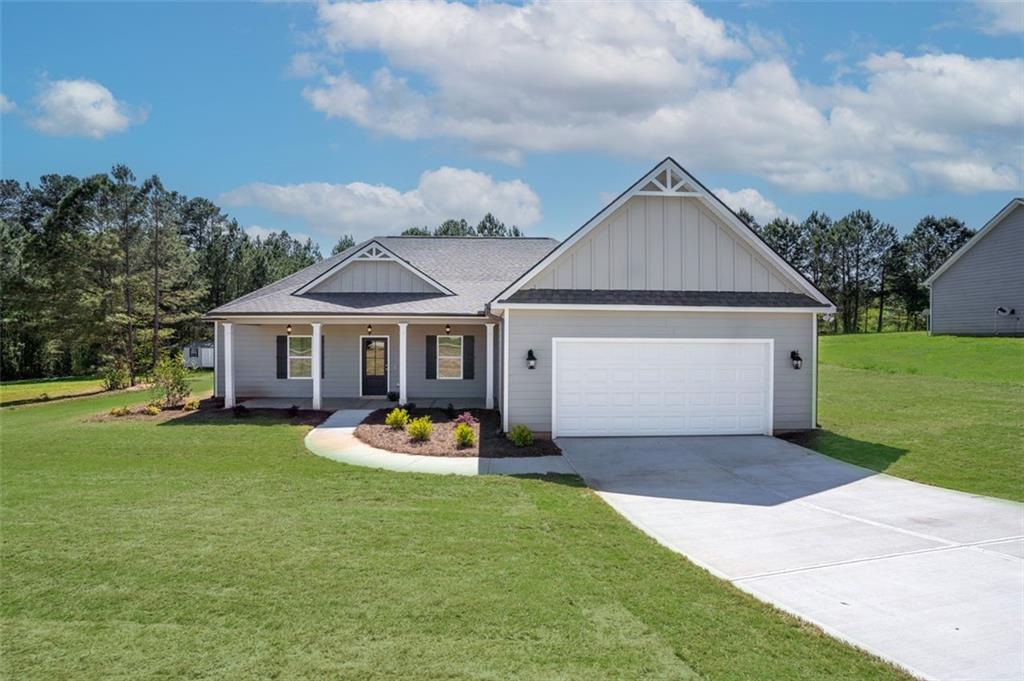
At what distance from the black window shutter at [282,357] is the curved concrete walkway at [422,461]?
723cm

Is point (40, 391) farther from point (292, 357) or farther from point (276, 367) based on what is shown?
point (292, 357)

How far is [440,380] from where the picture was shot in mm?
19641

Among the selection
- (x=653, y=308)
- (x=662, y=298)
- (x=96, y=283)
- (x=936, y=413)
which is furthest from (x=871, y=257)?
(x=96, y=283)

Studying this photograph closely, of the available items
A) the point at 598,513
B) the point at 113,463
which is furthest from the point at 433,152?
the point at 598,513

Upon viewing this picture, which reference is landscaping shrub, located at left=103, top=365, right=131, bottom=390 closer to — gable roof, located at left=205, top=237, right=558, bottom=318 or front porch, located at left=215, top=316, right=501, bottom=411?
front porch, located at left=215, top=316, right=501, bottom=411

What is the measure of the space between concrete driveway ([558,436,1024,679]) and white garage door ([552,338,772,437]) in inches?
70.6

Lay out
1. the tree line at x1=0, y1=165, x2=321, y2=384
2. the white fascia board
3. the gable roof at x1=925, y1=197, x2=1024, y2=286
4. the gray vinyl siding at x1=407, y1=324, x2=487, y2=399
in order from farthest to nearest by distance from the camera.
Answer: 1. the tree line at x1=0, y1=165, x2=321, y2=384
2. the gable roof at x1=925, y1=197, x2=1024, y2=286
3. the gray vinyl siding at x1=407, y1=324, x2=487, y2=399
4. the white fascia board

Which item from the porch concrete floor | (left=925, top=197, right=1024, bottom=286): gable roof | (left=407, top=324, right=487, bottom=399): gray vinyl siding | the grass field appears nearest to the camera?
the porch concrete floor

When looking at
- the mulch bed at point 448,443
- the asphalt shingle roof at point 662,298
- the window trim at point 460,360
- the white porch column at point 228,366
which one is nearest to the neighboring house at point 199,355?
the white porch column at point 228,366

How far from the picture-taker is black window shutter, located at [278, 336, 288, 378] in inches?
788

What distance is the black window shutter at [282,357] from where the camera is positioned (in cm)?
2002

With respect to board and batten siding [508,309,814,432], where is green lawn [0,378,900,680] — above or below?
below

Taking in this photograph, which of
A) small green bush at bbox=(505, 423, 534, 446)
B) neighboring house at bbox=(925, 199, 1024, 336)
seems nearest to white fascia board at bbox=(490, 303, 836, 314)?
small green bush at bbox=(505, 423, 534, 446)

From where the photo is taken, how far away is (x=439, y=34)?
13.0 metres
